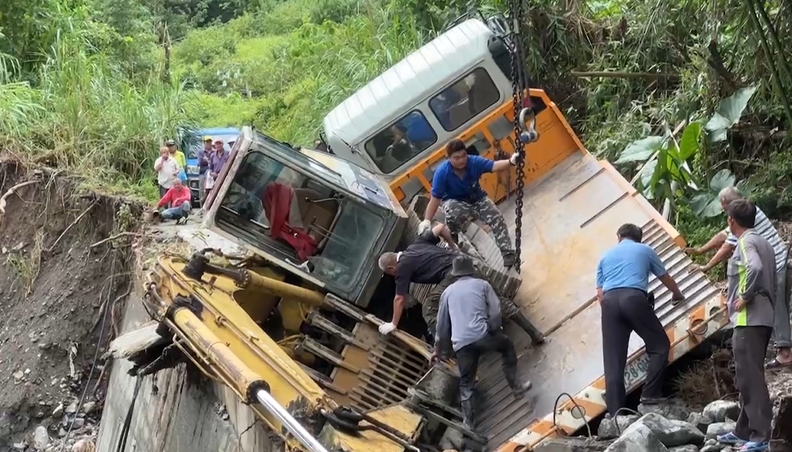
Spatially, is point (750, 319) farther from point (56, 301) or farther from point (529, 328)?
point (56, 301)

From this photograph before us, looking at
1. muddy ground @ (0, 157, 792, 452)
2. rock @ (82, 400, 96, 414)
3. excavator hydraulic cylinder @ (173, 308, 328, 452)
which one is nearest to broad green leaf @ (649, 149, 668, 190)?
excavator hydraulic cylinder @ (173, 308, 328, 452)

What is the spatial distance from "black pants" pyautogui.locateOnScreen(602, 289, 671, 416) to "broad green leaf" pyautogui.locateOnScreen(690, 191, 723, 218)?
243 centimetres

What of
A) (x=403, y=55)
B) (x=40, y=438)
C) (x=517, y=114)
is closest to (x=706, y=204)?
(x=517, y=114)

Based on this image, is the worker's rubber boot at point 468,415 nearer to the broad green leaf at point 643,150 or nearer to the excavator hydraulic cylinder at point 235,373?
the excavator hydraulic cylinder at point 235,373

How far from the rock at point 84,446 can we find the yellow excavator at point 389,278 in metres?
4.89

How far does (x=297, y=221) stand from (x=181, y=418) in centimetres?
233

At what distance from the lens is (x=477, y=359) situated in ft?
21.1

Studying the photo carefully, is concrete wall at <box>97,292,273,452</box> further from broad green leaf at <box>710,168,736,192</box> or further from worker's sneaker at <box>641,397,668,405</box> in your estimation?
broad green leaf at <box>710,168,736,192</box>

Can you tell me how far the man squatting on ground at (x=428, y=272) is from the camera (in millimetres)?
6961

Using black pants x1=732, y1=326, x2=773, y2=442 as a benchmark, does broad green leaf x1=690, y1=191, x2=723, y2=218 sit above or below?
below

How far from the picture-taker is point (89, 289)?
1310 cm

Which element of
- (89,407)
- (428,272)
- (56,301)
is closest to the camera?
(428,272)

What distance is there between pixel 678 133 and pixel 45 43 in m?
12.0

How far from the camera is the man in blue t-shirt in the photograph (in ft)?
24.3
